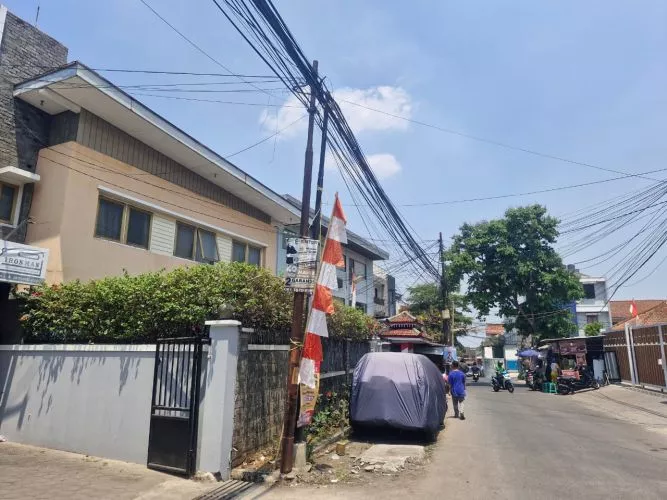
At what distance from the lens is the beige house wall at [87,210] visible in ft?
35.3

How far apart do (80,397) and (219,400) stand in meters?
3.21

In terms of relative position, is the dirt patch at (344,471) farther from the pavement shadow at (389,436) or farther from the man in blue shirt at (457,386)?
the man in blue shirt at (457,386)

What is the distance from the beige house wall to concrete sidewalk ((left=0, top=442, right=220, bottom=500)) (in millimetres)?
4006

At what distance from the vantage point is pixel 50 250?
34.9ft

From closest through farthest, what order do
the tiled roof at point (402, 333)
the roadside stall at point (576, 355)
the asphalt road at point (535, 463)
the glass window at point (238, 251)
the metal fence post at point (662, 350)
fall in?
the asphalt road at point (535, 463), the glass window at point (238, 251), the metal fence post at point (662, 350), the tiled roof at point (402, 333), the roadside stall at point (576, 355)

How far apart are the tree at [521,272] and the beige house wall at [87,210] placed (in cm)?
2422

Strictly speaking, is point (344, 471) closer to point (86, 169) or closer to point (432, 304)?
point (86, 169)

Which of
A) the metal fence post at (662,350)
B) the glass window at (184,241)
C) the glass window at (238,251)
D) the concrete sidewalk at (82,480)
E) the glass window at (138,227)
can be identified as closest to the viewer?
the concrete sidewalk at (82,480)

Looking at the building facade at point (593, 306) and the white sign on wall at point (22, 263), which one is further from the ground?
the building facade at point (593, 306)

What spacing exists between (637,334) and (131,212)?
71.9ft

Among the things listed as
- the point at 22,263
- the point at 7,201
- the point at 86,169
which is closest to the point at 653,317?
the point at 86,169

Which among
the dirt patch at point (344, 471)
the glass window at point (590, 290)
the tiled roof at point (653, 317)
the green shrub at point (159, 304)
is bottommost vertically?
the dirt patch at point (344, 471)

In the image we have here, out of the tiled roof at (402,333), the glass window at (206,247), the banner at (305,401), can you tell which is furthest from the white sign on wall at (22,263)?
the tiled roof at (402,333)

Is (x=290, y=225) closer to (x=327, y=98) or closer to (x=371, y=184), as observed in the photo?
(x=371, y=184)
